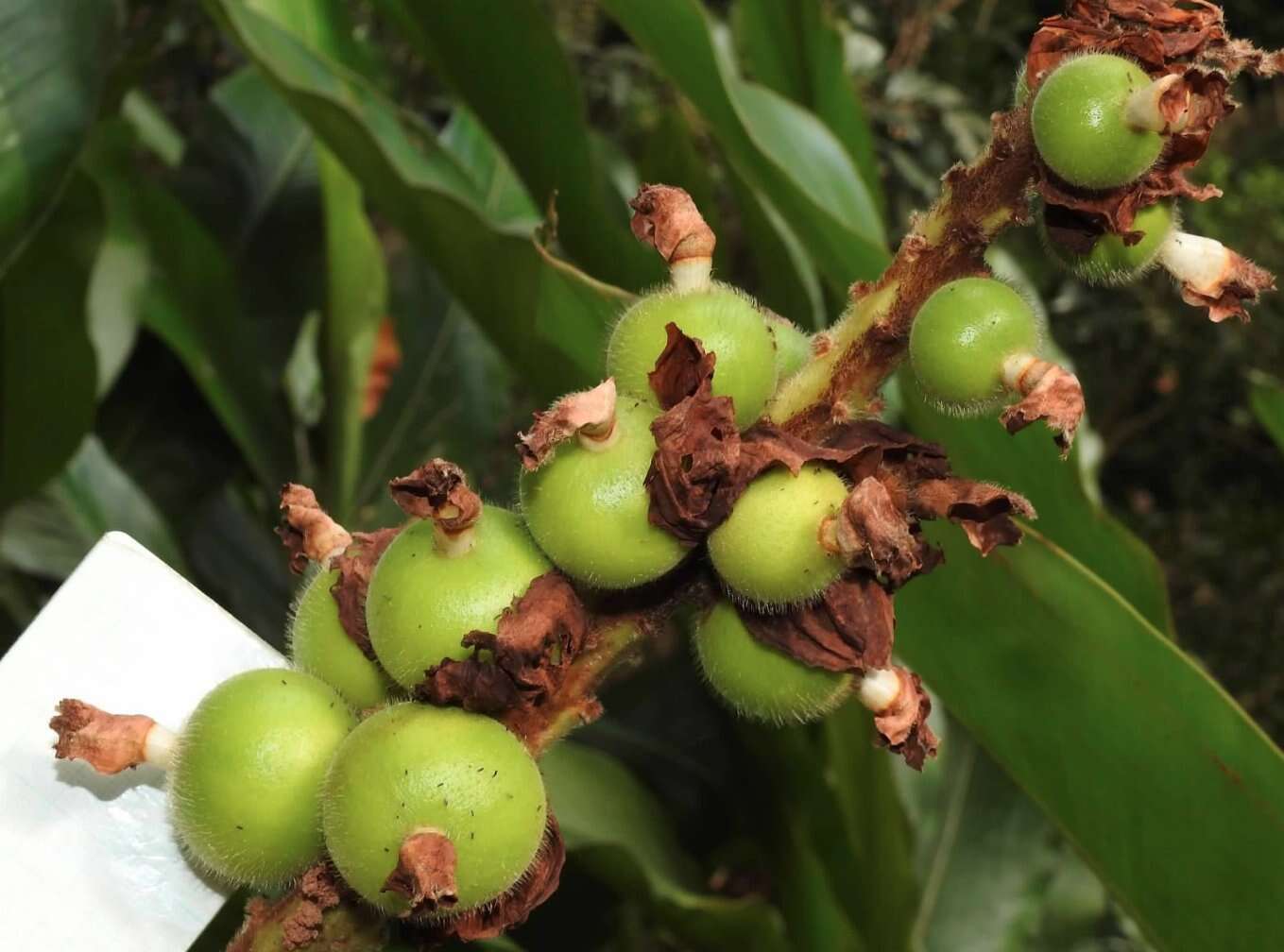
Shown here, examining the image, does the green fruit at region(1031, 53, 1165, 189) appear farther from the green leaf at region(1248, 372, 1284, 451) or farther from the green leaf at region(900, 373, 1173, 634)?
the green leaf at region(1248, 372, 1284, 451)

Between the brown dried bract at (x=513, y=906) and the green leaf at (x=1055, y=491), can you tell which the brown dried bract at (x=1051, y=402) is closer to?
the brown dried bract at (x=513, y=906)

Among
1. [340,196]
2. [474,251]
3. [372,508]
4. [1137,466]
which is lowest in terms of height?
[1137,466]

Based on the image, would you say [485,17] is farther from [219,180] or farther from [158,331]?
[219,180]

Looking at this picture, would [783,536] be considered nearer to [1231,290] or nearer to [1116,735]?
[1231,290]

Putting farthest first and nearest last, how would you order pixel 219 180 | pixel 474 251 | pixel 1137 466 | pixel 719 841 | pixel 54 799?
1. pixel 1137 466
2. pixel 219 180
3. pixel 719 841
4. pixel 474 251
5. pixel 54 799

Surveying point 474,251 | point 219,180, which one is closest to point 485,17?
point 474,251

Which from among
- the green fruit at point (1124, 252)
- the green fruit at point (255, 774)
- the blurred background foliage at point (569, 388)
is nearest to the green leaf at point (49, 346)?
the blurred background foliage at point (569, 388)

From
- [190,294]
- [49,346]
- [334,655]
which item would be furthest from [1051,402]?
[190,294]
